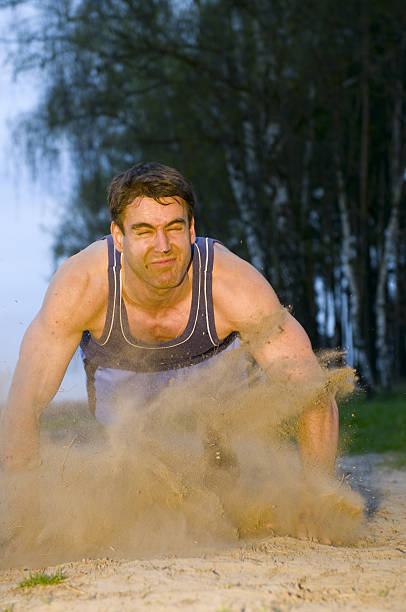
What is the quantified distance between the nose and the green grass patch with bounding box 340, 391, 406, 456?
199 cm

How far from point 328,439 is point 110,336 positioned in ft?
3.77

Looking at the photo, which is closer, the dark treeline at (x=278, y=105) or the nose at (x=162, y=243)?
the nose at (x=162, y=243)

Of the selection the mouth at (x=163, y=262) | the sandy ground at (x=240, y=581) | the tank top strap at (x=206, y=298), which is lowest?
the sandy ground at (x=240, y=581)

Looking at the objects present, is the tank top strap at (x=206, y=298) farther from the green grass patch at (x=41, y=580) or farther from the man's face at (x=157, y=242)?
the green grass patch at (x=41, y=580)

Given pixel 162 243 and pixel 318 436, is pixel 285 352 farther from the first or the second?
pixel 162 243

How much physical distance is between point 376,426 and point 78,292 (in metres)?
4.71

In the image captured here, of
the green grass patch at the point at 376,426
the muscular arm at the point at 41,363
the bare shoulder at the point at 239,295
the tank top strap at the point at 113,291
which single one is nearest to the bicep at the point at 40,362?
the muscular arm at the point at 41,363

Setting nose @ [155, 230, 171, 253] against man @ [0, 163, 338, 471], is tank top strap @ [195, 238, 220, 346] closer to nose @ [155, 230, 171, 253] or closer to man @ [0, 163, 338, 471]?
man @ [0, 163, 338, 471]

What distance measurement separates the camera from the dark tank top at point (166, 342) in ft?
11.0

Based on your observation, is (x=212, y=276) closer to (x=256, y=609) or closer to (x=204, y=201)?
(x=256, y=609)

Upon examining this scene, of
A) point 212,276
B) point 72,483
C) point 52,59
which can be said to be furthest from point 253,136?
point 72,483

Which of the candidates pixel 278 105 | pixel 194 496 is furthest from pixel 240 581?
pixel 278 105

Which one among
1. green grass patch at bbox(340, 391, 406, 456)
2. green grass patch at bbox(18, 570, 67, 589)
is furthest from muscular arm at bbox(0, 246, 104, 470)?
green grass patch at bbox(340, 391, 406, 456)

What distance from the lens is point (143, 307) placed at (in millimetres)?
3410
